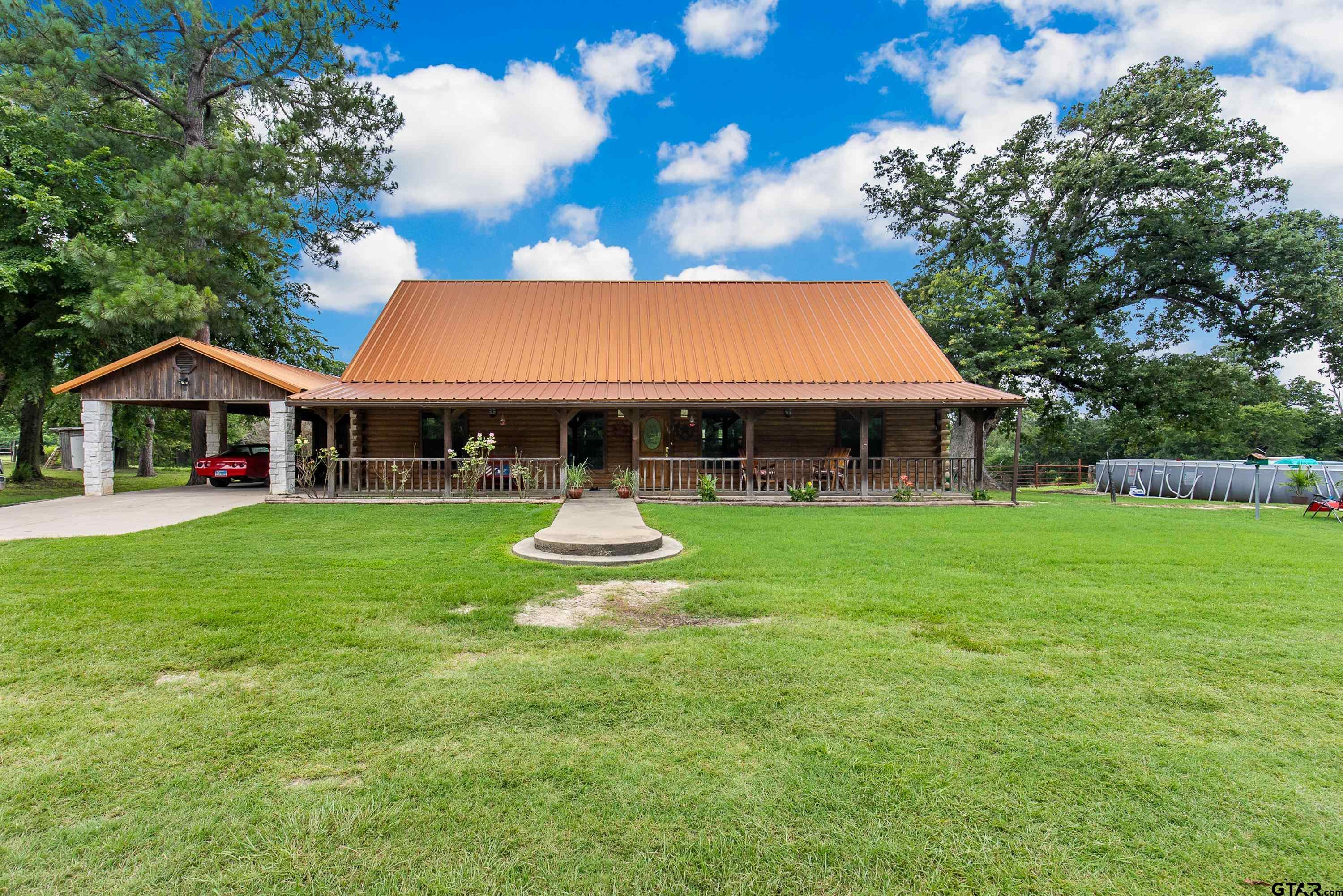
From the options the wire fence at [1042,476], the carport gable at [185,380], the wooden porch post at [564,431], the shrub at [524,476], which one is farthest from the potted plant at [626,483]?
the wire fence at [1042,476]

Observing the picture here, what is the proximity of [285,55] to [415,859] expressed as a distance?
926 inches

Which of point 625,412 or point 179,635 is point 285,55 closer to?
point 625,412

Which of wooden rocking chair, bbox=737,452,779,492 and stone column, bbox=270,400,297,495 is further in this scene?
wooden rocking chair, bbox=737,452,779,492

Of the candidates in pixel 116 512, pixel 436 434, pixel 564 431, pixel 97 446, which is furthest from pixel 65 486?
pixel 564 431

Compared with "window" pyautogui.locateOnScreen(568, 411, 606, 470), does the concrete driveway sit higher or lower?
lower

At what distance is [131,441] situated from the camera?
20.6 meters

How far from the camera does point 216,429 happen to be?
16.9m

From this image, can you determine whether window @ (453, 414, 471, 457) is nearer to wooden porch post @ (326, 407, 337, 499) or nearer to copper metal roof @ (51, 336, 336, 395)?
wooden porch post @ (326, 407, 337, 499)

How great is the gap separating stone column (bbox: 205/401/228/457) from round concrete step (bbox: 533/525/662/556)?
14.1 m

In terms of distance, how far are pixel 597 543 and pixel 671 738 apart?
15.0 ft

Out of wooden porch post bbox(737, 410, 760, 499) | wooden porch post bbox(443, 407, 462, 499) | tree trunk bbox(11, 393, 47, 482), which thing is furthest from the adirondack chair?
tree trunk bbox(11, 393, 47, 482)

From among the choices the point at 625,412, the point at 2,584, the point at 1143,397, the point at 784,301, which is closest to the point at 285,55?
the point at 625,412

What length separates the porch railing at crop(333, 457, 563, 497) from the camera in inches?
533

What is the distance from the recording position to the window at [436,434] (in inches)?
603
